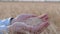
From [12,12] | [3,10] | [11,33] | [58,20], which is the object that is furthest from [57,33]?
[3,10]

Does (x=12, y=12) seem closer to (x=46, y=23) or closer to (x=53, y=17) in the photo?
(x=53, y=17)

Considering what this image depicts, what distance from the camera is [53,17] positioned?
908 millimetres

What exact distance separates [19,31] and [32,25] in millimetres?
75

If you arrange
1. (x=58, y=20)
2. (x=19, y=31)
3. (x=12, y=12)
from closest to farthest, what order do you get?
(x=19, y=31) → (x=58, y=20) → (x=12, y=12)

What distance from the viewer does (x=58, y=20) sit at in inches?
34.0

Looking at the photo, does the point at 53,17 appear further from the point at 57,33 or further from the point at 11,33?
the point at 11,33

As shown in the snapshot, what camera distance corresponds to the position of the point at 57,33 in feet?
2.37

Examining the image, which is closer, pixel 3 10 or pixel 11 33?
pixel 11 33

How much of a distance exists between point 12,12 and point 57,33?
1.52 feet

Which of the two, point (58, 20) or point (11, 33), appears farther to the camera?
point (58, 20)

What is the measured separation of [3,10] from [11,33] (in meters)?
0.50

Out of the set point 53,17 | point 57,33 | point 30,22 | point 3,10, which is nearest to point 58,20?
point 53,17

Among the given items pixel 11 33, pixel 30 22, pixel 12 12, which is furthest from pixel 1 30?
pixel 12 12

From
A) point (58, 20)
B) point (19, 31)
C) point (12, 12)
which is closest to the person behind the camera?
point (19, 31)
